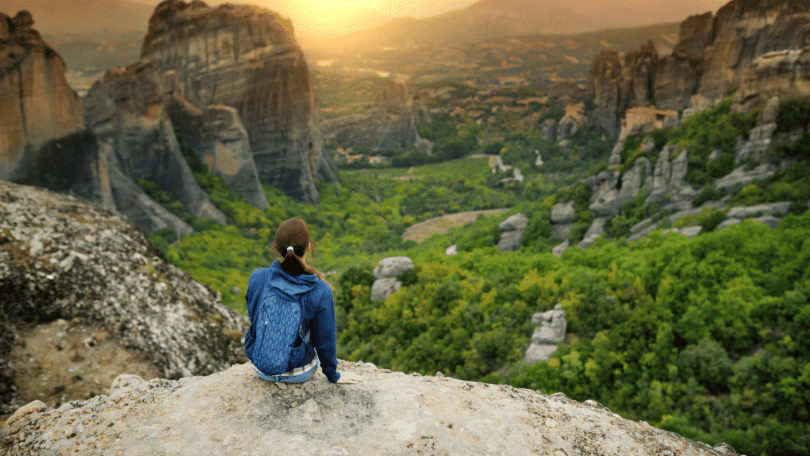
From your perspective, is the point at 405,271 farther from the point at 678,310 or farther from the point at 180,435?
the point at 180,435

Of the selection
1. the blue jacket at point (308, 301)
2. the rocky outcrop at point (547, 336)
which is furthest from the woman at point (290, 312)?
the rocky outcrop at point (547, 336)

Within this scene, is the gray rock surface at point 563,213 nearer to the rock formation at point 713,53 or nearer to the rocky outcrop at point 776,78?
the rocky outcrop at point 776,78

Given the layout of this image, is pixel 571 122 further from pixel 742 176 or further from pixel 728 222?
pixel 728 222

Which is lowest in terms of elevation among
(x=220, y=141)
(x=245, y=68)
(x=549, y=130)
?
(x=549, y=130)

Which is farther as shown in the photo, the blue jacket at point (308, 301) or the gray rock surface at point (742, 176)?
the gray rock surface at point (742, 176)

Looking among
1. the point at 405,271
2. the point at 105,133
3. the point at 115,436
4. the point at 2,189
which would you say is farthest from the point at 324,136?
the point at 115,436

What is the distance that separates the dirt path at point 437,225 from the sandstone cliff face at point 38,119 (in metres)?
23.2

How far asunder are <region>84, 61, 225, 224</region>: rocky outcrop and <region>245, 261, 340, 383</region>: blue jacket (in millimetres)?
26287

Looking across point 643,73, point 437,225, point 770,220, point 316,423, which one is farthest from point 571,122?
point 316,423

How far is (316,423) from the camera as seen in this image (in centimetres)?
A: 398

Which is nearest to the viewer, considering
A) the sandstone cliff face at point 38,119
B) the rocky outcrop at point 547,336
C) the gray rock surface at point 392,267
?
the rocky outcrop at point 547,336

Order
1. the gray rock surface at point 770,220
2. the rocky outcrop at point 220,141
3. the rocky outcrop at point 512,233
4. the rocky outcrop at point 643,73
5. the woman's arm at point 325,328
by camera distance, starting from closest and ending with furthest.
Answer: the woman's arm at point 325,328 → the gray rock surface at point 770,220 → the rocky outcrop at point 512,233 → the rocky outcrop at point 220,141 → the rocky outcrop at point 643,73

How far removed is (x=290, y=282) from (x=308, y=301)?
23cm

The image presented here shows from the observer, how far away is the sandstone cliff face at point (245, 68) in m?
35.3
